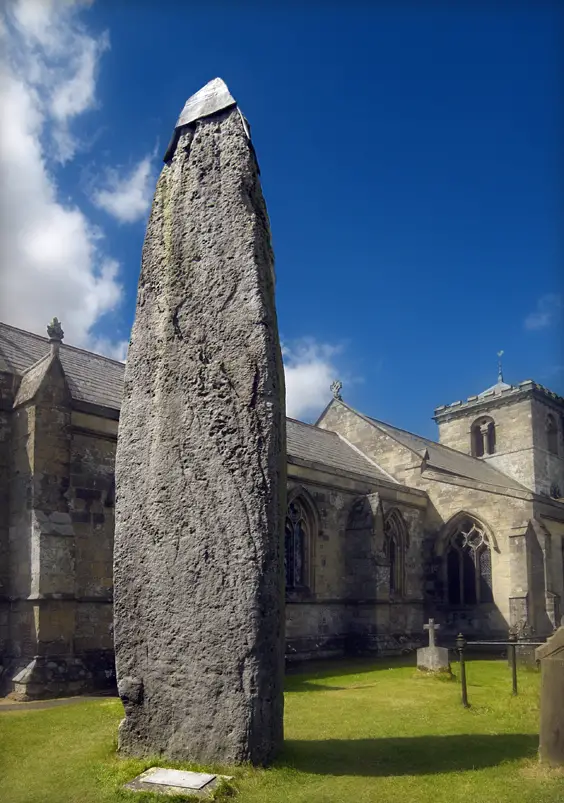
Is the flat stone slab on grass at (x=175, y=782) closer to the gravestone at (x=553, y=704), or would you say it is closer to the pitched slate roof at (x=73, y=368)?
the gravestone at (x=553, y=704)

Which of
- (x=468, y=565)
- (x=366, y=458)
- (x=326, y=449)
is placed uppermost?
(x=326, y=449)

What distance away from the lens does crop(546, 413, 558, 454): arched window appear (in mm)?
35562

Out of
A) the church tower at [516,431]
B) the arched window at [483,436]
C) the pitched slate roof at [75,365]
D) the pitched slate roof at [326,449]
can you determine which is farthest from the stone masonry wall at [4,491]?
the arched window at [483,436]

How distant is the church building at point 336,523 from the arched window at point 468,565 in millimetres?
46

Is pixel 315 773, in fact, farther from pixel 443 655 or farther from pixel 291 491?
pixel 291 491

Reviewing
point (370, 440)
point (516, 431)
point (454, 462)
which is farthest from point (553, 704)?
point (516, 431)

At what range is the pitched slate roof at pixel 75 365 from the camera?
14635 millimetres

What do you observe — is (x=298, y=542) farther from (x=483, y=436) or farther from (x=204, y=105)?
(x=483, y=436)

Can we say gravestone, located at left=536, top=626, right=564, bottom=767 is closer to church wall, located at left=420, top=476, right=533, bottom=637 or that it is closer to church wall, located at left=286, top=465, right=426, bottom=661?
church wall, located at left=286, top=465, right=426, bottom=661

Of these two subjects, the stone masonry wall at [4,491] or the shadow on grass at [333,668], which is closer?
the stone masonry wall at [4,491]

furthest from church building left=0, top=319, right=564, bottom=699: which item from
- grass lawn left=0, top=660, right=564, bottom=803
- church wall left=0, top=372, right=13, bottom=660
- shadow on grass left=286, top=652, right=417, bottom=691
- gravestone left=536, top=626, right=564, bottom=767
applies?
gravestone left=536, top=626, right=564, bottom=767

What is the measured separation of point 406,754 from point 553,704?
146cm

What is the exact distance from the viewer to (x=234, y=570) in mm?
5625

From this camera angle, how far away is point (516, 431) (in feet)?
113
